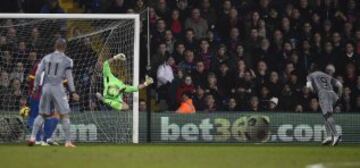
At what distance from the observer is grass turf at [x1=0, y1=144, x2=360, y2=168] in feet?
35.0

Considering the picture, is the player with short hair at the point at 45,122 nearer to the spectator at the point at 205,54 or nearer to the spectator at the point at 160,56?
the spectator at the point at 160,56

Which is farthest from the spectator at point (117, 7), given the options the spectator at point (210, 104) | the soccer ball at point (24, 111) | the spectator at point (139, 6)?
the soccer ball at point (24, 111)

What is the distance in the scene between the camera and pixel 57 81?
594 inches

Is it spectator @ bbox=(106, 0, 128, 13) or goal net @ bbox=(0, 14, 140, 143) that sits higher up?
spectator @ bbox=(106, 0, 128, 13)

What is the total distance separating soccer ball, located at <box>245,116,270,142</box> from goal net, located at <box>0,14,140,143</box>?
246cm

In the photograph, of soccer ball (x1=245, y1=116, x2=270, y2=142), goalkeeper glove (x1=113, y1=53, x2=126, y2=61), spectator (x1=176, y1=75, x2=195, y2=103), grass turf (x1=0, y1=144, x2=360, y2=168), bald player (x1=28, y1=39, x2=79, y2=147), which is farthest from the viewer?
spectator (x1=176, y1=75, x2=195, y2=103)

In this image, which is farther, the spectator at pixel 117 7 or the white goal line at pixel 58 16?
the spectator at pixel 117 7

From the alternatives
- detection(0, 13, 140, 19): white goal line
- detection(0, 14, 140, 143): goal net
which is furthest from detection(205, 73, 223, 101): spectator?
detection(0, 13, 140, 19): white goal line

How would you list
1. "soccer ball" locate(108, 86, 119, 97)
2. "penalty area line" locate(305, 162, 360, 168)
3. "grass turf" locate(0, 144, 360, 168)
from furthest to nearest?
"soccer ball" locate(108, 86, 119, 97)
"grass turf" locate(0, 144, 360, 168)
"penalty area line" locate(305, 162, 360, 168)

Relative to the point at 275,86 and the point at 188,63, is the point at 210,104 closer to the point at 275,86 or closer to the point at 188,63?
the point at 188,63

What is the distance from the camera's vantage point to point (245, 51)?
1908cm

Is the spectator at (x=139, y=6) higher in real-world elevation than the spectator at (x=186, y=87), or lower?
higher

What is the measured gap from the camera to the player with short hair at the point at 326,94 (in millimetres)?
16828

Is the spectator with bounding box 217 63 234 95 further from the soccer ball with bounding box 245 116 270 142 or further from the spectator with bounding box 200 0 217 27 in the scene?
the spectator with bounding box 200 0 217 27
